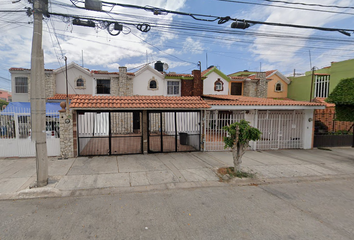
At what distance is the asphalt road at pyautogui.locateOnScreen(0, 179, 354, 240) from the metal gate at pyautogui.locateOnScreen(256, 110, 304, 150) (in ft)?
18.5

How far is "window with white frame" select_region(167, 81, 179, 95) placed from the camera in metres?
20.9

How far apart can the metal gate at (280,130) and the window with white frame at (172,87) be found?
1092 centimetres

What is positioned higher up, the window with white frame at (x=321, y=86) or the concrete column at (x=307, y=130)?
the window with white frame at (x=321, y=86)

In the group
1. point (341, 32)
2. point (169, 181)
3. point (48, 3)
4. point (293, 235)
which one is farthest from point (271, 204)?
point (48, 3)

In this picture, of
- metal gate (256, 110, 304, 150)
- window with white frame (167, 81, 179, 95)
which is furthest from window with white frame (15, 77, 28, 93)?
metal gate (256, 110, 304, 150)

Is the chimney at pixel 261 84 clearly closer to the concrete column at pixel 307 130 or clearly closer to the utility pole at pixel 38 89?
the concrete column at pixel 307 130

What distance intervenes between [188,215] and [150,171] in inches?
121

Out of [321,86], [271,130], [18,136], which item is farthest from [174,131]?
[321,86]

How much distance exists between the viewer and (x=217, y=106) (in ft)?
32.8

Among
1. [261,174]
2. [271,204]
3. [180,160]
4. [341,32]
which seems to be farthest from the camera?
[180,160]

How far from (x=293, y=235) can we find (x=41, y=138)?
20.6 ft

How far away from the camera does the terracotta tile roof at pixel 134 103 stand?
8336 mm

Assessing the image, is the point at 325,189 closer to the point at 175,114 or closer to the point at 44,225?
the point at 175,114

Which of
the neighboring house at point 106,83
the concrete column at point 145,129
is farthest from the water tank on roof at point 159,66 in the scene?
the concrete column at point 145,129
